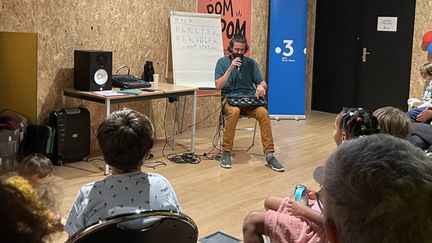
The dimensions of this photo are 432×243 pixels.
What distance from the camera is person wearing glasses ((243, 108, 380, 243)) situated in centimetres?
250

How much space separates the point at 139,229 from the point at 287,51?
21.5 feet

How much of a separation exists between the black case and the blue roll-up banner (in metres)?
3.33

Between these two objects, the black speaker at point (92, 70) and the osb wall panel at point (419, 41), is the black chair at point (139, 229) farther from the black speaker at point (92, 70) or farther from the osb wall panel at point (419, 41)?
the osb wall panel at point (419, 41)

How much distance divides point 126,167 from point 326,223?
1282 millimetres

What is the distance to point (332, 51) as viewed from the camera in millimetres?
8750

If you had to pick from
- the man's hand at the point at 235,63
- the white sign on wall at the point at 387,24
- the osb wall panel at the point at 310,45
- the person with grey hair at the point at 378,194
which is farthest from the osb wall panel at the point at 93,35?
the person with grey hair at the point at 378,194

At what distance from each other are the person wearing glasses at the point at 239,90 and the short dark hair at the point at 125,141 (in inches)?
120

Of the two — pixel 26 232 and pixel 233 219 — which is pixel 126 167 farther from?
pixel 233 219

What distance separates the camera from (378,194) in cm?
97

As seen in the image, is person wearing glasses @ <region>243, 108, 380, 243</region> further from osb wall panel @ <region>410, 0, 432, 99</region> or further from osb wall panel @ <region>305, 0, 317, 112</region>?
A: osb wall panel @ <region>305, 0, 317, 112</region>

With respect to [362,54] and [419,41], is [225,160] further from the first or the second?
[362,54]

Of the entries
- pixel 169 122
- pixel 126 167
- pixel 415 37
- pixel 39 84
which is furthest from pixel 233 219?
pixel 415 37

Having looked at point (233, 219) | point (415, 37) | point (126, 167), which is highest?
point (415, 37)

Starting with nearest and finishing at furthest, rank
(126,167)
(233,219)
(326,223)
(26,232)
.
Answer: (26,232) → (326,223) → (126,167) → (233,219)
